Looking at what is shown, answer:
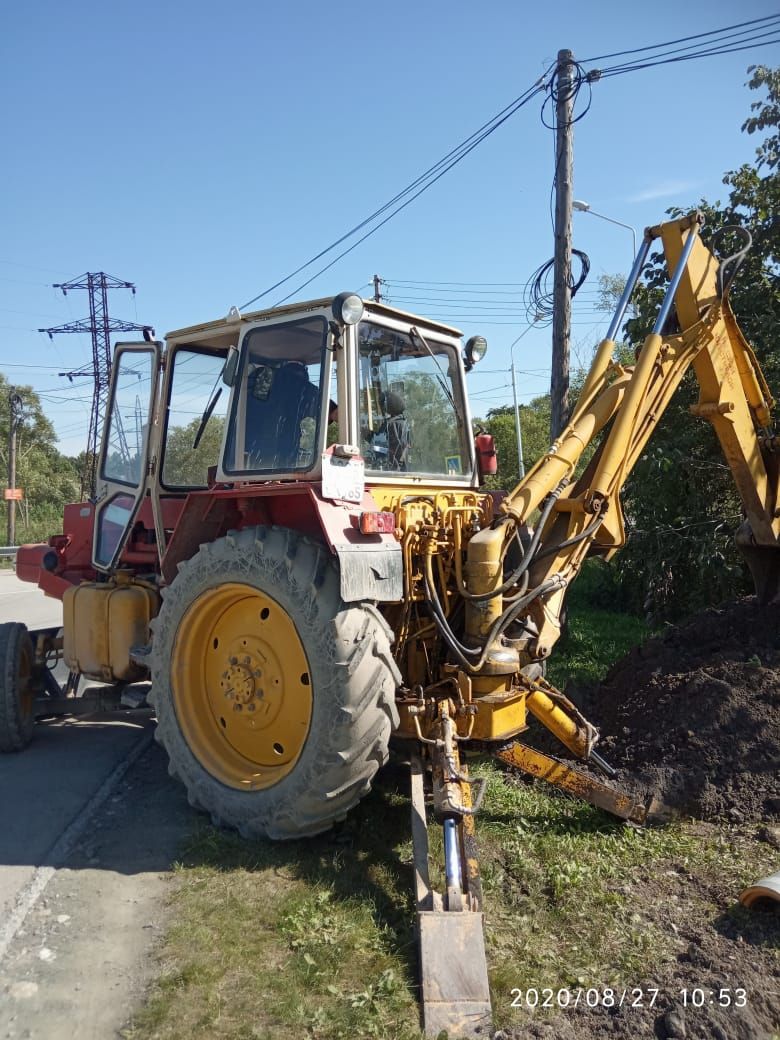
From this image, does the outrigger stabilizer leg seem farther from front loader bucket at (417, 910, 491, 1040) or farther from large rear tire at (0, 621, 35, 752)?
large rear tire at (0, 621, 35, 752)

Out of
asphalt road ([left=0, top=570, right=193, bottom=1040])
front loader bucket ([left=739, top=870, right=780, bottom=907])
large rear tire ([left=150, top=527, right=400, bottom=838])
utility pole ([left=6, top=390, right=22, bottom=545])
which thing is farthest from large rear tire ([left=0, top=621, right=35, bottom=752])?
utility pole ([left=6, top=390, right=22, bottom=545])

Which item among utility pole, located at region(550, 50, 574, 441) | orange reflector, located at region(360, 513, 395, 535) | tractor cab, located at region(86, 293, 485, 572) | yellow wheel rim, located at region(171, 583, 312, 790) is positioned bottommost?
yellow wheel rim, located at region(171, 583, 312, 790)

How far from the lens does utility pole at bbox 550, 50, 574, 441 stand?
8289 millimetres

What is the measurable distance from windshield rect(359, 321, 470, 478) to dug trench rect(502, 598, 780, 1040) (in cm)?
192

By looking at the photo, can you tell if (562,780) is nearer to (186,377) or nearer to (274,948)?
(274,948)

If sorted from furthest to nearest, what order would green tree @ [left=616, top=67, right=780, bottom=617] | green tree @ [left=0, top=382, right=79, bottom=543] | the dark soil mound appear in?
1. green tree @ [left=0, top=382, right=79, bottom=543]
2. green tree @ [left=616, top=67, right=780, bottom=617]
3. the dark soil mound

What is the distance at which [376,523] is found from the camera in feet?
11.9

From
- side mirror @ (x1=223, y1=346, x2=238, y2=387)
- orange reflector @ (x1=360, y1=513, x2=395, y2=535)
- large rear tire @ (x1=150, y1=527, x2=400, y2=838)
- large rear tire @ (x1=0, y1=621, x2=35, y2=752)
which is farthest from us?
large rear tire @ (x1=0, y1=621, x2=35, y2=752)

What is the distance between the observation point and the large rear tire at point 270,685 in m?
3.47

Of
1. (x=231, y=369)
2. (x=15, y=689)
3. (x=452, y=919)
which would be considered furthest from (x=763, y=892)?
(x=15, y=689)

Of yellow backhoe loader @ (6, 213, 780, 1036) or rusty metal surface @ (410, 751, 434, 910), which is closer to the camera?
rusty metal surface @ (410, 751, 434, 910)

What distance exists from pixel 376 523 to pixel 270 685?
3.32 ft

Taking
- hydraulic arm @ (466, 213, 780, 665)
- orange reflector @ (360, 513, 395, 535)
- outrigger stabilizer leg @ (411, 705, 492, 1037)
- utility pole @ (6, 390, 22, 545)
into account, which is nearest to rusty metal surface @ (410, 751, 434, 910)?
outrigger stabilizer leg @ (411, 705, 492, 1037)

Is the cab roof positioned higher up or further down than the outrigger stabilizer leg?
higher up
